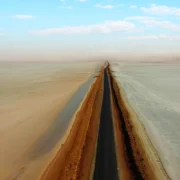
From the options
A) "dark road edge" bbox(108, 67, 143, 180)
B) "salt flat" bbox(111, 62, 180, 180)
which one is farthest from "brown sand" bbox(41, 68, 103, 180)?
"salt flat" bbox(111, 62, 180, 180)

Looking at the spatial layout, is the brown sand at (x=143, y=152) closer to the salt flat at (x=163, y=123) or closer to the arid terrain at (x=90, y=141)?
the arid terrain at (x=90, y=141)

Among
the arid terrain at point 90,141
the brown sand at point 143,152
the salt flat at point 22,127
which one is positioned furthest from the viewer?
the salt flat at point 22,127

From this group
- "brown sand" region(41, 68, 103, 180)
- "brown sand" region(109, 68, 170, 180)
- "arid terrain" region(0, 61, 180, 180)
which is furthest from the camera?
"arid terrain" region(0, 61, 180, 180)

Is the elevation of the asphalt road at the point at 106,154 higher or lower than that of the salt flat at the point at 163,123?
higher

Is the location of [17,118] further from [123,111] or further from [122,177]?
[122,177]

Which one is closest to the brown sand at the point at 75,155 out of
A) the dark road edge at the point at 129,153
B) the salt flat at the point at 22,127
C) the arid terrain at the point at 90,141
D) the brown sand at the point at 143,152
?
the arid terrain at the point at 90,141

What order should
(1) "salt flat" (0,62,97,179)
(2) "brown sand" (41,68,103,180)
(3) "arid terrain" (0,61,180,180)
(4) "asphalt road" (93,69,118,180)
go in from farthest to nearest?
(1) "salt flat" (0,62,97,179) → (3) "arid terrain" (0,61,180,180) → (2) "brown sand" (41,68,103,180) → (4) "asphalt road" (93,69,118,180)

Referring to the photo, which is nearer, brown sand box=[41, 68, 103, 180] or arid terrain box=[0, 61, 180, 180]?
brown sand box=[41, 68, 103, 180]

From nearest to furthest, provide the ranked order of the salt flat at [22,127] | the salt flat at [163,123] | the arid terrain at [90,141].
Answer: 1. the arid terrain at [90,141]
2. the salt flat at [22,127]
3. the salt flat at [163,123]

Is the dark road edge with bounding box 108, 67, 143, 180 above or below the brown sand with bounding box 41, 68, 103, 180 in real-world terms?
below

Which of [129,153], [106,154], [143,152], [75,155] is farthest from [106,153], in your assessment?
[143,152]

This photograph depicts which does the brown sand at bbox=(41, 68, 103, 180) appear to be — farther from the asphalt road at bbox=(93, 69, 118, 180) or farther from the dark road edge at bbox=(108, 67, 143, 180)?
the dark road edge at bbox=(108, 67, 143, 180)
